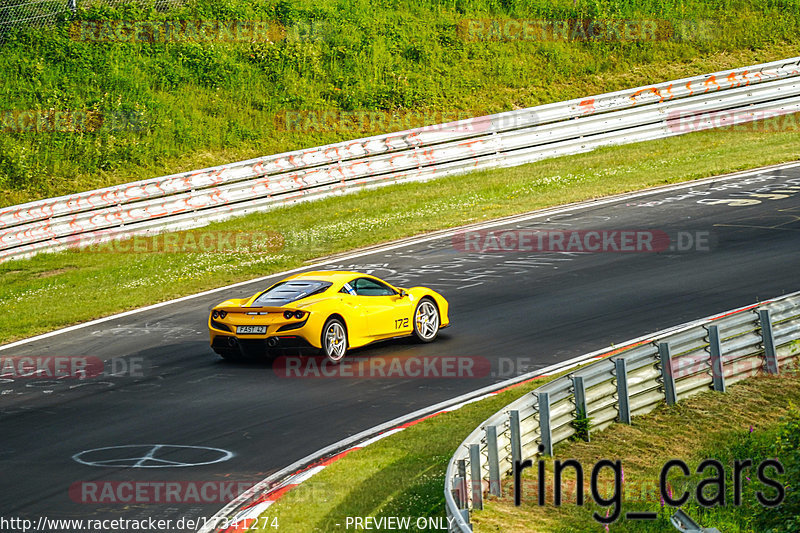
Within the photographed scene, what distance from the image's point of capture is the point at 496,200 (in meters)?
26.7

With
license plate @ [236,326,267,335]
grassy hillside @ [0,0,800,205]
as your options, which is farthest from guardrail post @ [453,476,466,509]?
grassy hillside @ [0,0,800,205]

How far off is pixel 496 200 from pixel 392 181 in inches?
137

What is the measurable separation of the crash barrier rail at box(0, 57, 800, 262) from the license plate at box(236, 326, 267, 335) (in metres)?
11.6

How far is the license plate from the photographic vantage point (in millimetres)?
14445

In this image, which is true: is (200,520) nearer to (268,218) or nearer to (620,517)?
(620,517)

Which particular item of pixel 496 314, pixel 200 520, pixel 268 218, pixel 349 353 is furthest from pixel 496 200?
pixel 200 520

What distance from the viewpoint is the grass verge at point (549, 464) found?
8.90 metres

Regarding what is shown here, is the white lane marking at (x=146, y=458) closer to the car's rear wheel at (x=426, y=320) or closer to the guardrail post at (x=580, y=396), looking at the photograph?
the guardrail post at (x=580, y=396)

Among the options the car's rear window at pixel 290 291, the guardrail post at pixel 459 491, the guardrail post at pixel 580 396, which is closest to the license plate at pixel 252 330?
the car's rear window at pixel 290 291

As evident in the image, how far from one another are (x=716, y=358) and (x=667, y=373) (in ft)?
2.82

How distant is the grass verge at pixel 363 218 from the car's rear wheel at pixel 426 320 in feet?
21.3

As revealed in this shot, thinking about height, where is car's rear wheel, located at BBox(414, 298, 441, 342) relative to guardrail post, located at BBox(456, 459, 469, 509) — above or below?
below

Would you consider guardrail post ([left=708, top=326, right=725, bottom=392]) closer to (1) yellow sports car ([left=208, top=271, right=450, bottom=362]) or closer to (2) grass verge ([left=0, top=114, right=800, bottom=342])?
(1) yellow sports car ([left=208, top=271, right=450, bottom=362])

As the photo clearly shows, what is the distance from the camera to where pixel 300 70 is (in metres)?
33.8
